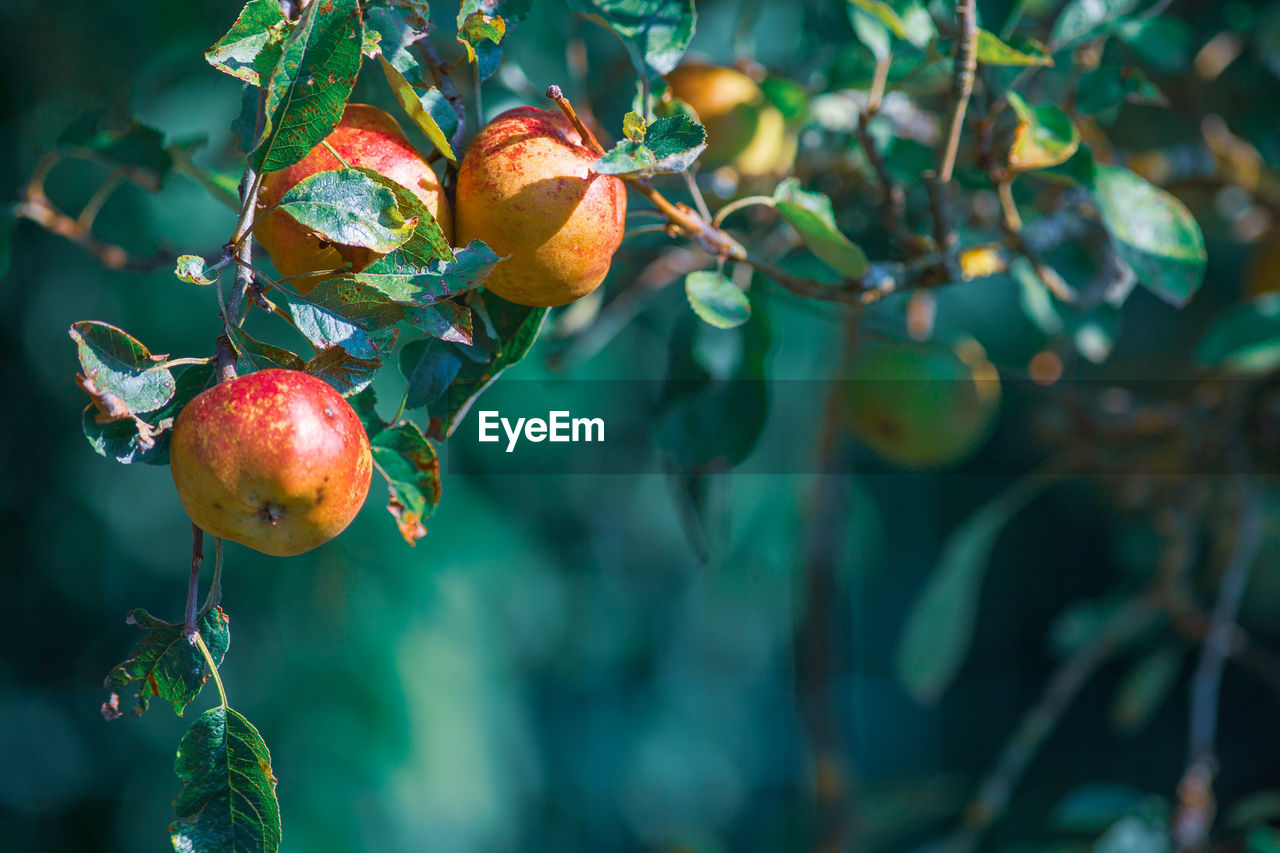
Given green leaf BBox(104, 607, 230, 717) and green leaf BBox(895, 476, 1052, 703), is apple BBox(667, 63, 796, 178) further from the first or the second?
green leaf BBox(104, 607, 230, 717)

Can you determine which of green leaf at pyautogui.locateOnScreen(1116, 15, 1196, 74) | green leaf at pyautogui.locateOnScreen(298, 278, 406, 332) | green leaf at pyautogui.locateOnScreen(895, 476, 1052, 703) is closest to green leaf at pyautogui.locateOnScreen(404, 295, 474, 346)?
green leaf at pyautogui.locateOnScreen(298, 278, 406, 332)

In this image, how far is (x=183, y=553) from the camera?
1.53 meters

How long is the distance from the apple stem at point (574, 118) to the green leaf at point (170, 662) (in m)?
0.26

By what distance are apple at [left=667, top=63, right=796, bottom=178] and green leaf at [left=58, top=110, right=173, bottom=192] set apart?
427 millimetres

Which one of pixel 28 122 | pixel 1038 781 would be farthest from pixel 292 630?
pixel 1038 781

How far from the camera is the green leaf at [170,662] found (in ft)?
1.30

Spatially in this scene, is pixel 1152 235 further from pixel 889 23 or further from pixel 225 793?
pixel 225 793

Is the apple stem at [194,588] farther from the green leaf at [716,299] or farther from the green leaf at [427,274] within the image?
the green leaf at [716,299]

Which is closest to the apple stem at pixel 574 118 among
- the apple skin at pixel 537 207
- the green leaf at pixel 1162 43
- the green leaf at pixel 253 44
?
the apple skin at pixel 537 207

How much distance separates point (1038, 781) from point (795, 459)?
1.04 m

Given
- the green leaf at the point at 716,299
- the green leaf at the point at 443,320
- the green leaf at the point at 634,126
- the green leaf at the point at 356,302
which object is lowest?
the green leaf at the point at 716,299

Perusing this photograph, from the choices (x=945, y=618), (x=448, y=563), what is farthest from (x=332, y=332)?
(x=448, y=563)

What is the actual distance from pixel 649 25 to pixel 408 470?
285mm

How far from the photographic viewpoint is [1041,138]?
1.97ft
